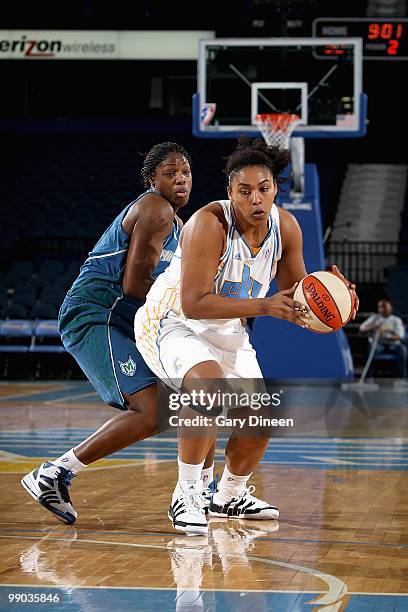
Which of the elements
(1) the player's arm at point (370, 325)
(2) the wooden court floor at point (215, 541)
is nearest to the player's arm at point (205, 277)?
(2) the wooden court floor at point (215, 541)

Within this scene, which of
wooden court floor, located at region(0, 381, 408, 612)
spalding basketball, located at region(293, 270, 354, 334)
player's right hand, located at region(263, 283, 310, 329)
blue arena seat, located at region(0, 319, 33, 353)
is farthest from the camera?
blue arena seat, located at region(0, 319, 33, 353)

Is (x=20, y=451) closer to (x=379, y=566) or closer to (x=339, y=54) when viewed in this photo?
(x=379, y=566)

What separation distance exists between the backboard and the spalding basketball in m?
7.95

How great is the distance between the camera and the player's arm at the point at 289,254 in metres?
5.00

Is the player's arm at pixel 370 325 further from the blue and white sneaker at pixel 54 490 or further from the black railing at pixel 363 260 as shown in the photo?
the blue and white sneaker at pixel 54 490

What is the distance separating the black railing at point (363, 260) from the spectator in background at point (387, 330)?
4.16 metres

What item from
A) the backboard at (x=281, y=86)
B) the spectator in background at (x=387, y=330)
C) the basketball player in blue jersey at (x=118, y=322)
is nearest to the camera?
the basketball player in blue jersey at (x=118, y=322)

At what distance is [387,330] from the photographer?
1552 centimetres

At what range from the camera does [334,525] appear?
16.3ft

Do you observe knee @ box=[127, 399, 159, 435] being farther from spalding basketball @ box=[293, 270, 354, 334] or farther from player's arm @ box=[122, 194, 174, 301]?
spalding basketball @ box=[293, 270, 354, 334]

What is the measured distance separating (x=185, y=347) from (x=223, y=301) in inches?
11.1

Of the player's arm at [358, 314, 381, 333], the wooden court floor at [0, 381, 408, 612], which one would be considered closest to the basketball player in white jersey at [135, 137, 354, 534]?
the wooden court floor at [0, 381, 408, 612]

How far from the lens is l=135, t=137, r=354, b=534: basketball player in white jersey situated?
461 centimetres

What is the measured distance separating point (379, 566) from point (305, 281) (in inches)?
49.9
